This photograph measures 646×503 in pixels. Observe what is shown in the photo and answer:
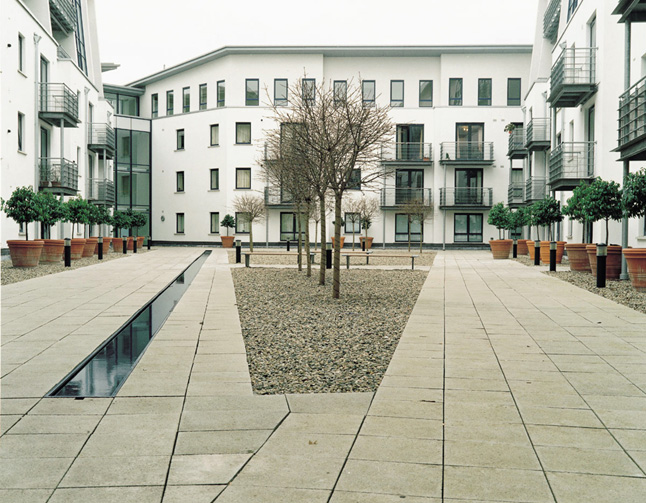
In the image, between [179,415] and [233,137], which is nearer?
[179,415]

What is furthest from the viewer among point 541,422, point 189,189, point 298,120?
point 189,189

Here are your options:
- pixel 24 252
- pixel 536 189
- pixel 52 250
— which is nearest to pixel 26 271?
pixel 24 252

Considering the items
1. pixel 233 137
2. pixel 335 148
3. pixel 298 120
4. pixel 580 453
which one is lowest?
pixel 580 453

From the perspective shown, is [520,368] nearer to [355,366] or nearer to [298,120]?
[355,366]

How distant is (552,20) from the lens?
32656 mm

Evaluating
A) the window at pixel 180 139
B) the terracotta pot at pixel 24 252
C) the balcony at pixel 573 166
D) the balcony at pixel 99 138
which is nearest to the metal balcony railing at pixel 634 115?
the balcony at pixel 573 166

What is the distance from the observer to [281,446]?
376cm

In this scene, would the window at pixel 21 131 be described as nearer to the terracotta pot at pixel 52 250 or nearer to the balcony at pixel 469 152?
the terracotta pot at pixel 52 250

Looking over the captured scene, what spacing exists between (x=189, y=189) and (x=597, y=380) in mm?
43317

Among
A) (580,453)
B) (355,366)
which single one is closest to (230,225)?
(355,366)

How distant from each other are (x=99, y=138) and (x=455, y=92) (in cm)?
2298

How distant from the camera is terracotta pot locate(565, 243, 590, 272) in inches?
693

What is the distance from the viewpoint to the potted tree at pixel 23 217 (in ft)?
57.1

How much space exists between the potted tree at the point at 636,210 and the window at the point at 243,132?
33192 millimetres
